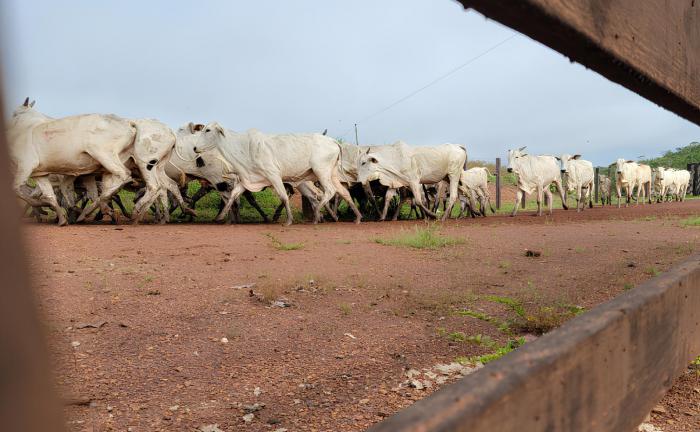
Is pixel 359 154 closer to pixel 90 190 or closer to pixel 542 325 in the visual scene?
pixel 90 190

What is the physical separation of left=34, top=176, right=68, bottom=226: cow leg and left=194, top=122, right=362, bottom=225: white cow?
3656 millimetres

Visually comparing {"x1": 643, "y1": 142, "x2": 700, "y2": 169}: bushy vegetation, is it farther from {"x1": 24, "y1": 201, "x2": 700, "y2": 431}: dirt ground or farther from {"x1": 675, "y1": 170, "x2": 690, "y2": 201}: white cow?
{"x1": 24, "y1": 201, "x2": 700, "y2": 431}: dirt ground

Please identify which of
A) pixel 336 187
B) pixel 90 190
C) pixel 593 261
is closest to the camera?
pixel 593 261

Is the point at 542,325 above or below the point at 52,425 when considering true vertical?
below

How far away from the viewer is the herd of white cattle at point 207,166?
10.0 m

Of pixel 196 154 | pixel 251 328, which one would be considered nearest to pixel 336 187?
pixel 196 154

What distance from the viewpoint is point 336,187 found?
548 inches

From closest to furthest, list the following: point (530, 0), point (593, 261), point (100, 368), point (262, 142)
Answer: point (530, 0) → point (100, 368) → point (593, 261) → point (262, 142)

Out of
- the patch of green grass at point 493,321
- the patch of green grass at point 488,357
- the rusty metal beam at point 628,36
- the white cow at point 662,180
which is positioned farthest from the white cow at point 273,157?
the white cow at point 662,180

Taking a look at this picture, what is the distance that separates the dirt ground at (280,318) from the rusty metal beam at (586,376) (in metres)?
0.51

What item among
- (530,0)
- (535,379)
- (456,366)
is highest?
(530,0)

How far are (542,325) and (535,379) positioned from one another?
2915 mm

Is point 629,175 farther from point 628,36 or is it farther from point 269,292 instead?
point 628,36

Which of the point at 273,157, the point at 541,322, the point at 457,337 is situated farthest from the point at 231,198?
the point at 541,322
